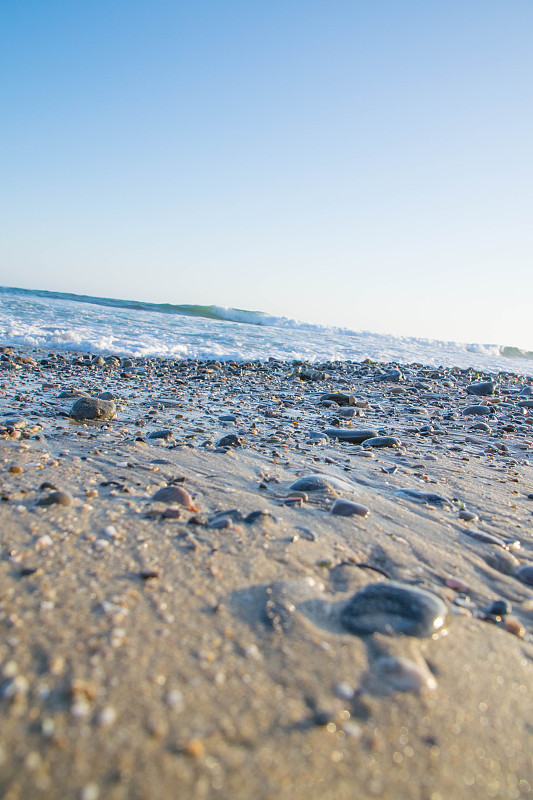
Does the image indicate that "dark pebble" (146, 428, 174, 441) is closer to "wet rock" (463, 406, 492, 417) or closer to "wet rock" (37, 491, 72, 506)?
"wet rock" (37, 491, 72, 506)

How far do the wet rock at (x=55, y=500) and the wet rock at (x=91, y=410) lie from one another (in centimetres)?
201

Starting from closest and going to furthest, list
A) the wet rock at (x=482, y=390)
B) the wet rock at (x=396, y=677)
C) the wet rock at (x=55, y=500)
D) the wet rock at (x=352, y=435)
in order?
the wet rock at (x=396, y=677) → the wet rock at (x=55, y=500) → the wet rock at (x=352, y=435) → the wet rock at (x=482, y=390)

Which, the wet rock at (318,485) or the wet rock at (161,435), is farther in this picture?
the wet rock at (161,435)

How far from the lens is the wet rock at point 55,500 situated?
6.20 feet

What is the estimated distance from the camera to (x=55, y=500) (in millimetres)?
1904

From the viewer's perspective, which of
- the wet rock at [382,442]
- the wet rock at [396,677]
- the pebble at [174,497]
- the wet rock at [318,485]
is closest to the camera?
the wet rock at [396,677]

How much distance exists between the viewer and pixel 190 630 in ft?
4.00

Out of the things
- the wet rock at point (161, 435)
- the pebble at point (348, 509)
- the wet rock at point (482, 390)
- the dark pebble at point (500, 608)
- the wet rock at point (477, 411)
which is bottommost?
the wet rock at point (161, 435)

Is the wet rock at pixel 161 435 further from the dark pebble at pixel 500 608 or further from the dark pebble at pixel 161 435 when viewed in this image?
the dark pebble at pixel 500 608

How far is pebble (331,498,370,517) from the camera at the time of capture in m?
2.11

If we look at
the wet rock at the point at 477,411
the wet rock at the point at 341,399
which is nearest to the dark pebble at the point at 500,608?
the wet rock at the point at 341,399

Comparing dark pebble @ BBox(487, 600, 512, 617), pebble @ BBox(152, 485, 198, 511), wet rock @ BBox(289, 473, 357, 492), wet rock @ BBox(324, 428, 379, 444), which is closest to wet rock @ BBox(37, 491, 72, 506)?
pebble @ BBox(152, 485, 198, 511)

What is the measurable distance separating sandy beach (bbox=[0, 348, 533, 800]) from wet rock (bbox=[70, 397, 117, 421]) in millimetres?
819

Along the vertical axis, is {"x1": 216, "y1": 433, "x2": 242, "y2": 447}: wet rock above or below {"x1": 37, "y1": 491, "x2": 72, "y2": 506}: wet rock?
below
